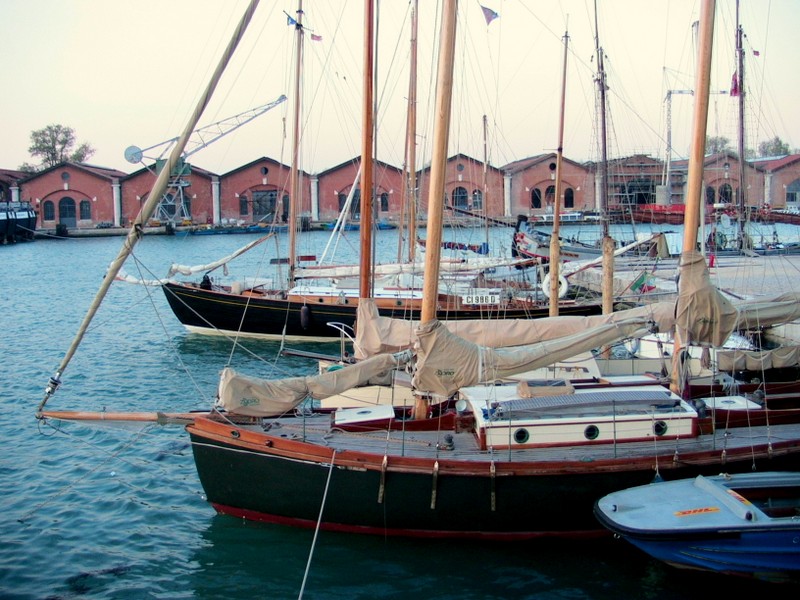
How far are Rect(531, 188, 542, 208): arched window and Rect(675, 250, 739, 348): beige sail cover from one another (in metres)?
90.8

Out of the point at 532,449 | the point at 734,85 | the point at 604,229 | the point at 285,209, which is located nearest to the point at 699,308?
the point at 532,449

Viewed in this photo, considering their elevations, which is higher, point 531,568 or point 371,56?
point 371,56

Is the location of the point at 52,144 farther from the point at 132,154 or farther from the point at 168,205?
the point at 132,154

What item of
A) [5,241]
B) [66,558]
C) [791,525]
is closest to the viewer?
[791,525]

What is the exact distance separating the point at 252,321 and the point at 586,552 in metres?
21.7

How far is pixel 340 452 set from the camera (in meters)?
12.9

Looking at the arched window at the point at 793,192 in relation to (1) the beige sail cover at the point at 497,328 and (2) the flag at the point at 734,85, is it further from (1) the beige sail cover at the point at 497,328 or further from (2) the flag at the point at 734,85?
(1) the beige sail cover at the point at 497,328

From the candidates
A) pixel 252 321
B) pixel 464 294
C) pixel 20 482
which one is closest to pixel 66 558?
pixel 20 482

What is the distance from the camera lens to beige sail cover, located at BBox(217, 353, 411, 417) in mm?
13516

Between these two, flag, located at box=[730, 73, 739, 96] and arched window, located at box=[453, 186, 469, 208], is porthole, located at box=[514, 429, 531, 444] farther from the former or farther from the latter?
arched window, located at box=[453, 186, 469, 208]

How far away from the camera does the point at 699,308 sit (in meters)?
14.0

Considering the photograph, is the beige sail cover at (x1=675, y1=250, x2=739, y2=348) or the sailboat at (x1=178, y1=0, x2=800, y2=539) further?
the beige sail cover at (x1=675, y1=250, x2=739, y2=348)

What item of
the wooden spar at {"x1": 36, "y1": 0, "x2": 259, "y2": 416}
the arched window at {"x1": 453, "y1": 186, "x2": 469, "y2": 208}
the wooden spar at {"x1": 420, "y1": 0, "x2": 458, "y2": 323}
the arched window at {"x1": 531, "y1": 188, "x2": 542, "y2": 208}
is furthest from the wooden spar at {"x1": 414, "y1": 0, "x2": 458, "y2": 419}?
the arched window at {"x1": 531, "y1": 188, "x2": 542, "y2": 208}

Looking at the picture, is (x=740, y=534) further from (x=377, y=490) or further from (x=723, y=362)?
(x=723, y=362)
